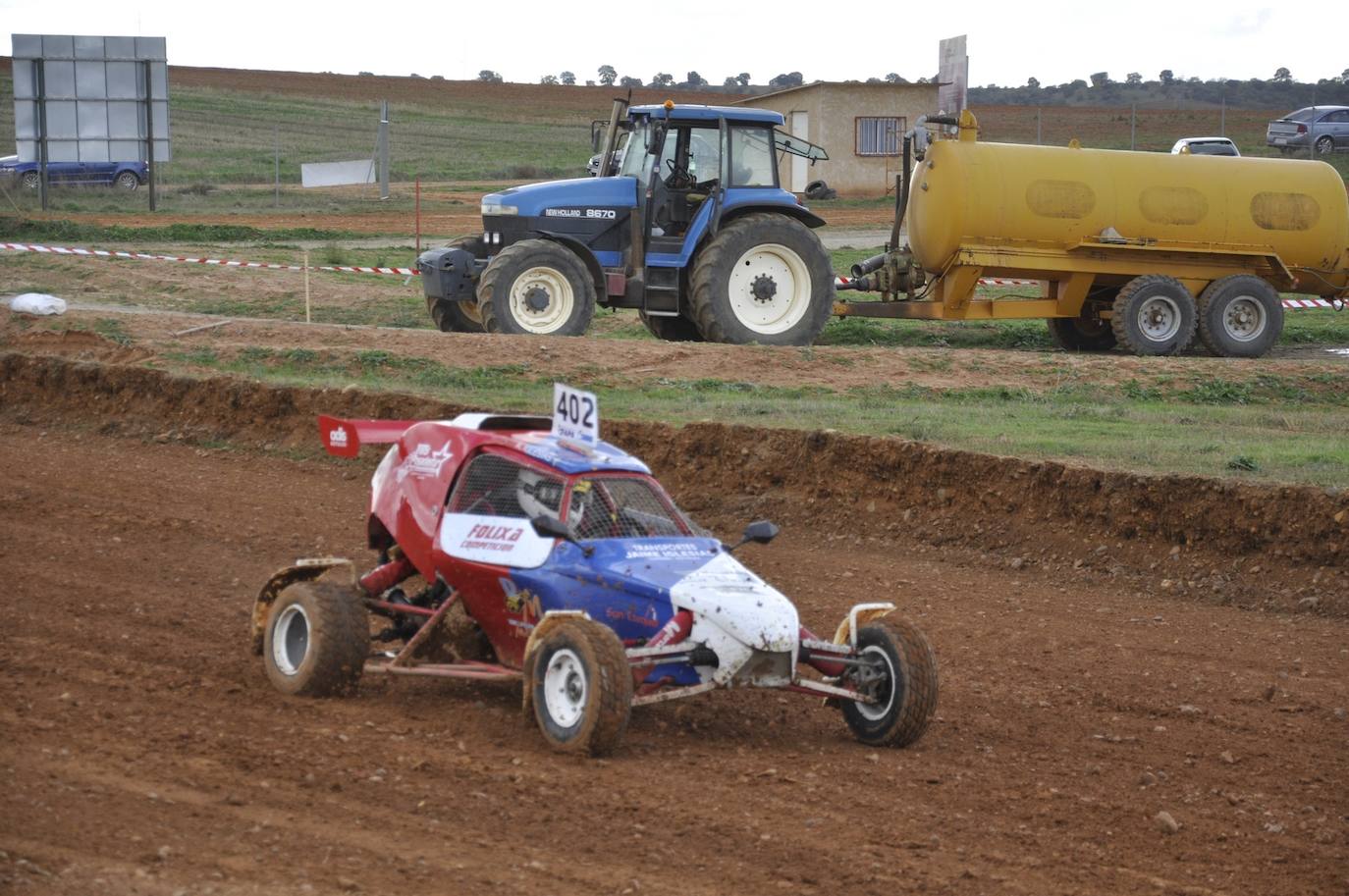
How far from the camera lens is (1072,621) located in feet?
37.4

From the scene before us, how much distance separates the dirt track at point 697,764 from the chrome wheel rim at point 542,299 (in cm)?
694

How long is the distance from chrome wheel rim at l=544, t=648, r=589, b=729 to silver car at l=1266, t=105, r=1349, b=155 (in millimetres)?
53352

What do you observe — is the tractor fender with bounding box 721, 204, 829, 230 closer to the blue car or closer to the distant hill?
the blue car

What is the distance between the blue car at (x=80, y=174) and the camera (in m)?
44.6

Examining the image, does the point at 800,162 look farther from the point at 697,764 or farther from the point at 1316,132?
the point at 697,764

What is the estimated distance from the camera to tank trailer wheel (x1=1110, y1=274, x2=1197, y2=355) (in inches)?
835

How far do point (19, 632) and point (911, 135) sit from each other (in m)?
15.1

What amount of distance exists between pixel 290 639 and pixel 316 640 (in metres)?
0.52

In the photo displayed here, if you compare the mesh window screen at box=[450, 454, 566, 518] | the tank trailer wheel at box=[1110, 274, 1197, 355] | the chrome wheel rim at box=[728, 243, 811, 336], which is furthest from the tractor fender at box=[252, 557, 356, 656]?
the tank trailer wheel at box=[1110, 274, 1197, 355]

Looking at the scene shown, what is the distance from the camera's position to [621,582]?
8352 mm

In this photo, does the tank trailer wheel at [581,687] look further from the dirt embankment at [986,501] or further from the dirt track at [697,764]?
the dirt embankment at [986,501]

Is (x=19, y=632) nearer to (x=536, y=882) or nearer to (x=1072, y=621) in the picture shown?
(x=536, y=882)

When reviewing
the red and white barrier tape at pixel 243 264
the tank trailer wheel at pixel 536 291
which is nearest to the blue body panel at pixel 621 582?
the tank trailer wheel at pixel 536 291

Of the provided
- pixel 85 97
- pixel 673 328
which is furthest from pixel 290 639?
pixel 85 97
